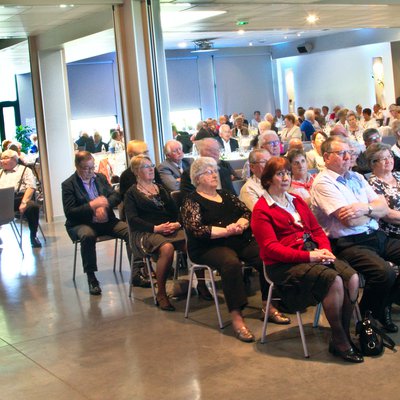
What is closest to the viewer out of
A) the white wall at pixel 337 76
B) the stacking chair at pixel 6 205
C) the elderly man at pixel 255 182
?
the elderly man at pixel 255 182

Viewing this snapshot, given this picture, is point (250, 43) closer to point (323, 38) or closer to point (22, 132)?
point (323, 38)

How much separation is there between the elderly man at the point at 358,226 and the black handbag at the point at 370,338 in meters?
0.32

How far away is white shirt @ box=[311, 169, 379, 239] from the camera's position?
475 cm

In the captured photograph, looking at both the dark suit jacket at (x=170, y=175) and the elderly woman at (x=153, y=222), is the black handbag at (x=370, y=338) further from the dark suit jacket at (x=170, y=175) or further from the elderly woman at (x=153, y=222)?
the dark suit jacket at (x=170, y=175)

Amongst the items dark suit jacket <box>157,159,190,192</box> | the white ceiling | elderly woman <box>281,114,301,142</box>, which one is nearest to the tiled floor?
dark suit jacket <box>157,159,190,192</box>

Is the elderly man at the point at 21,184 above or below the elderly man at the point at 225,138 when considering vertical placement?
below

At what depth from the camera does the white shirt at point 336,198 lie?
4.75 metres

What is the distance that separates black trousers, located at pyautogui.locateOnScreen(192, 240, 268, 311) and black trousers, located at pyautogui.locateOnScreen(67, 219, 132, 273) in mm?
1664

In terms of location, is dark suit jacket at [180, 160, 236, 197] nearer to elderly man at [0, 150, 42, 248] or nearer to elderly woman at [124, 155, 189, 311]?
elderly woman at [124, 155, 189, 311]

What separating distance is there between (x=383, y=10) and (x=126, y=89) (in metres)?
6.19

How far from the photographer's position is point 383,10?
13.1 m

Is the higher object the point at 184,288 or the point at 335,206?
the point at 335,206

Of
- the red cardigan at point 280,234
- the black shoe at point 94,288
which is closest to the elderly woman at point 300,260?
the red cardigan at point 280,234

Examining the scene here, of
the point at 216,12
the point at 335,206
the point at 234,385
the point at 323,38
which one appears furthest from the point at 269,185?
the point at 323,38
